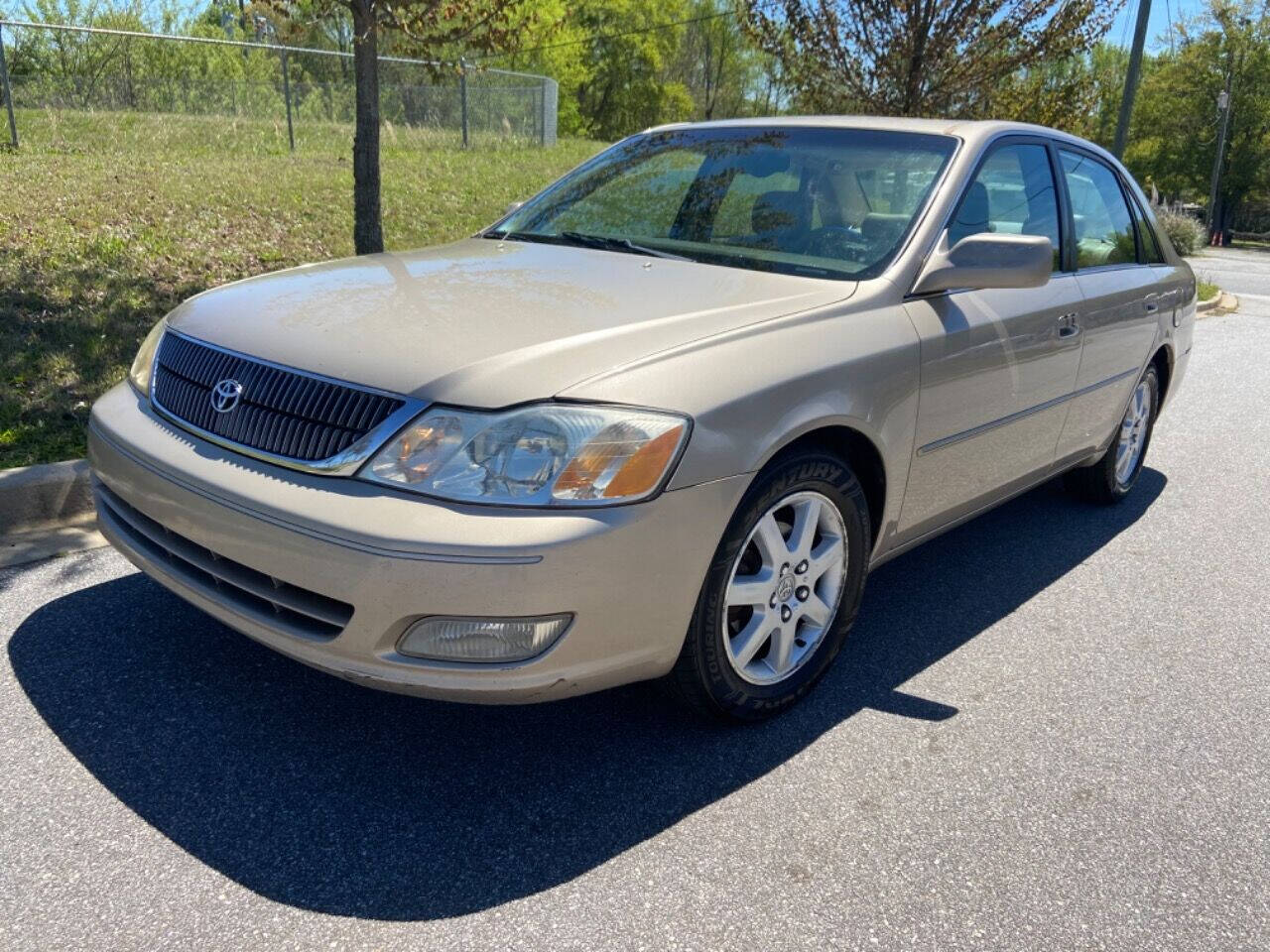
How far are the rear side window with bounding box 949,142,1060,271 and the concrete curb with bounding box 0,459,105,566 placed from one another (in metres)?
3.35

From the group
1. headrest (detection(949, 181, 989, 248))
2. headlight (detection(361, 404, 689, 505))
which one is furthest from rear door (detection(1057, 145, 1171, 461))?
headlight (detection(361, 404, 689, 505))

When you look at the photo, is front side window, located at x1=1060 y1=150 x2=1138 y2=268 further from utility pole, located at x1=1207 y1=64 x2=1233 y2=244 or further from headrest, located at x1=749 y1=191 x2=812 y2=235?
utility pole, located at x1=1207 y1=64 x2=1233 y2=244

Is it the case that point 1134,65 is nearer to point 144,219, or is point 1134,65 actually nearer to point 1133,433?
point 1133,433

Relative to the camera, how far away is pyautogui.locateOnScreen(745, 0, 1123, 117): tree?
10945 mm

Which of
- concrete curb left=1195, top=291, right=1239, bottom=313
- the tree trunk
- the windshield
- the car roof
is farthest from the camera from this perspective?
concrete curb left=1195, top=291, right=1239, bottom=313

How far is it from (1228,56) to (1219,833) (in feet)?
188

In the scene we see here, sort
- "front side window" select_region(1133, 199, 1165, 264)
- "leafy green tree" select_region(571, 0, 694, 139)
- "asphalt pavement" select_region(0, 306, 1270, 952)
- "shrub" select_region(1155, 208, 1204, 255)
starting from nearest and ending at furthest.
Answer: "asphalt pavement" select_region(0, 306, 1270, 952), "front side window" select_region(1133, 199, 1165, 264), "shrub" select_region(1155, 208, 1204, 255), "leafy green tree" select_region(571, 0, 694, 139)

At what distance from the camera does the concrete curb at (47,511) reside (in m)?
4.04

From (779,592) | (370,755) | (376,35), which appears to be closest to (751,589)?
(779,592)

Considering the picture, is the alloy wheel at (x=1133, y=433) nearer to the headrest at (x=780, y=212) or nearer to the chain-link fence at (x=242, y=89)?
the headrest at (x=780, y=212)

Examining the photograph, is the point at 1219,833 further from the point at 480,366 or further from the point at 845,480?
the point at 480,366

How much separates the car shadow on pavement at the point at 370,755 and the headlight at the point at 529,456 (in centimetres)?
80

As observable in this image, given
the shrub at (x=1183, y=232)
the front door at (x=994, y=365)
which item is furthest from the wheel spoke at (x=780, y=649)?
the shrub at (x=1183, y=232)

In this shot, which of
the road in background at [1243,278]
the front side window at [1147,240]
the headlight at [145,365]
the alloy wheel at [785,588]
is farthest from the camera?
the road in background at [1243,278]
